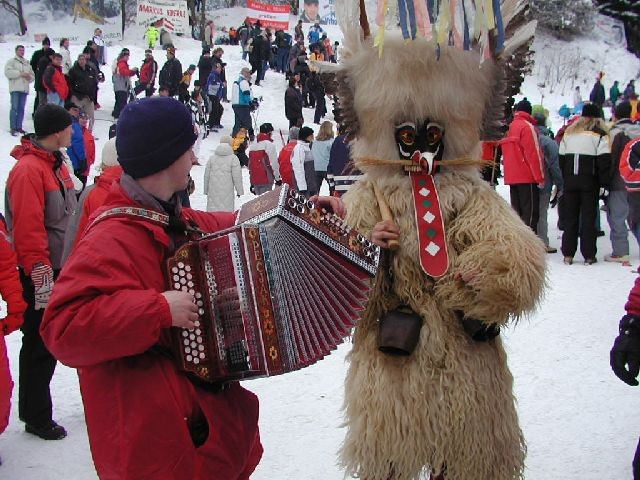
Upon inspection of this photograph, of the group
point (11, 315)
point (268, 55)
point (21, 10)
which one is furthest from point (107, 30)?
point (11, 315)

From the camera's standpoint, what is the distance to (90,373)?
1.96 m

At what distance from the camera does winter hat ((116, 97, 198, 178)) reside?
1.98m

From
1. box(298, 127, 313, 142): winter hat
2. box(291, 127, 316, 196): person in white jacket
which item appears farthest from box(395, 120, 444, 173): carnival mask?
box(298, 127, 313, 142): winter hat

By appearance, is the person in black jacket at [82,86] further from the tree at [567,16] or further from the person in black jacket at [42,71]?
the tree at [567,16]

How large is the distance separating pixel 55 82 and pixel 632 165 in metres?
12.0

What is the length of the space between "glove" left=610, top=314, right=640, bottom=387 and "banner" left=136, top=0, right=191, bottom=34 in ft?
85.3

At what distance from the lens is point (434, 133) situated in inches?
109

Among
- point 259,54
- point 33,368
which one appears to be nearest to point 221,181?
point 33,368

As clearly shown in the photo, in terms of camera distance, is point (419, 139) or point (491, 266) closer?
point (491, 266)

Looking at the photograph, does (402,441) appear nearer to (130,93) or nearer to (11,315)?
(11,315)

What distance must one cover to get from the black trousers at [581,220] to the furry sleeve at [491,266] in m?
5.66

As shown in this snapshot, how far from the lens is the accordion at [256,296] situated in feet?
6.42

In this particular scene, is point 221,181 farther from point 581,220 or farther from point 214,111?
point 214,111

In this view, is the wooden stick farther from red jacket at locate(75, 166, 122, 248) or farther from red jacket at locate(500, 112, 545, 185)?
red jacket at locate(500, 112, 545, 185)
